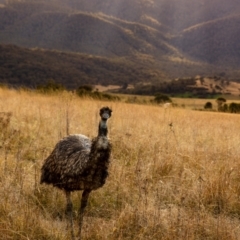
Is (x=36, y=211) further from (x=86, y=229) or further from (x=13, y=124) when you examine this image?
(x=13, y=124)

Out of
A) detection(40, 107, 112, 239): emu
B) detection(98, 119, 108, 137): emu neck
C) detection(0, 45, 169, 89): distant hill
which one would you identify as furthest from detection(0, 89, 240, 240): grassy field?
detection(0, 45, 169, 89): distant hill

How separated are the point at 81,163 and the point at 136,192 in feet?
5.86

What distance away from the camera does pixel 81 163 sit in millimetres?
4008

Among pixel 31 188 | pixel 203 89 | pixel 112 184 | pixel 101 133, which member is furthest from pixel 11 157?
pixel 203 89

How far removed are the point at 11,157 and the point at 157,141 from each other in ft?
8.76

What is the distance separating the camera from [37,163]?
21.1ft

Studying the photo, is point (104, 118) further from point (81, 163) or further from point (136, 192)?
point (136, 192)

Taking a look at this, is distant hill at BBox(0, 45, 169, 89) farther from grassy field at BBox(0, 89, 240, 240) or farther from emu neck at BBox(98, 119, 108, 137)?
emu neck at BBox(98, 119, 108, 137)

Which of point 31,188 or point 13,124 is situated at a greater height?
point 13,124

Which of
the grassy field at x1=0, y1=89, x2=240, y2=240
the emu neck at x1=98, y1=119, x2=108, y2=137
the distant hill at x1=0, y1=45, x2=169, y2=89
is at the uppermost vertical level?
the distant hill at x1=0, y1=45, x2=169, y2=89

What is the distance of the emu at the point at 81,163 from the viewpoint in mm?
3807

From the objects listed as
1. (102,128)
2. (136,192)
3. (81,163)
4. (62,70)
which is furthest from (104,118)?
(62,70)

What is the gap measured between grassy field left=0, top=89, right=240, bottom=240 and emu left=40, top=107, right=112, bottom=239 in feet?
1.56

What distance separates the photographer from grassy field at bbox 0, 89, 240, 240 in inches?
179
